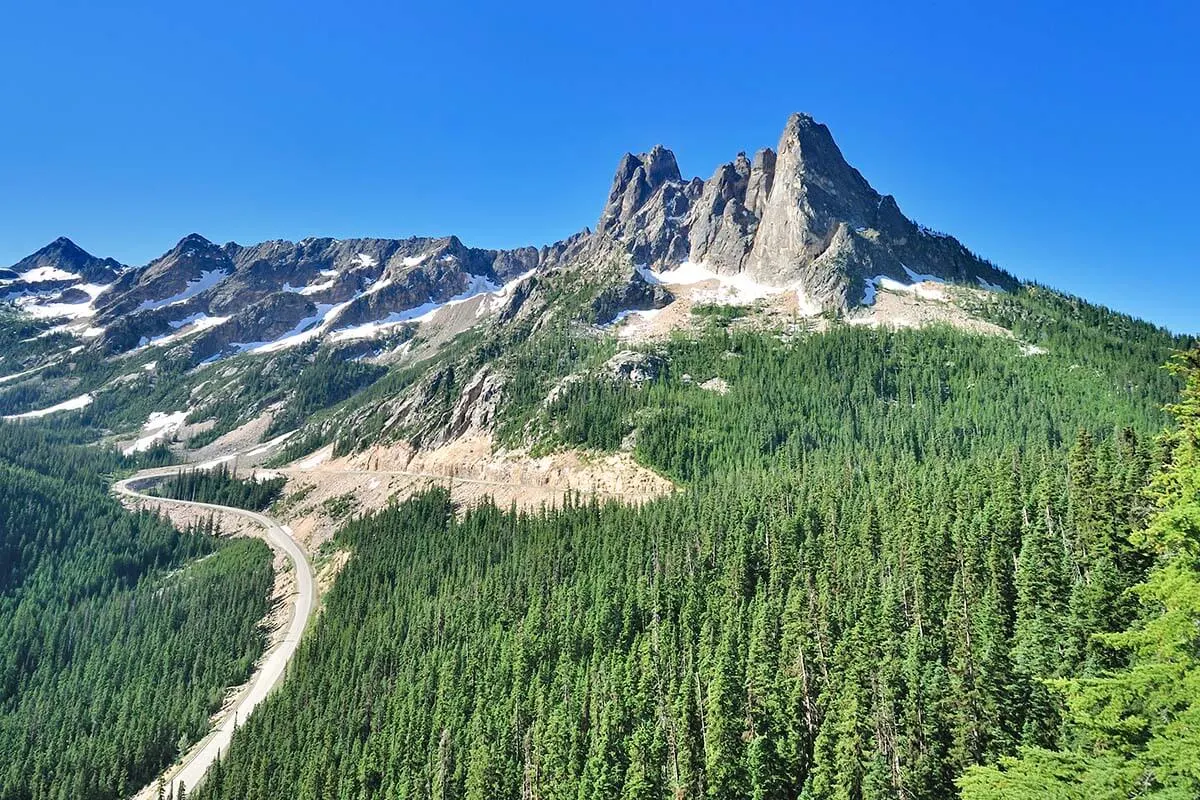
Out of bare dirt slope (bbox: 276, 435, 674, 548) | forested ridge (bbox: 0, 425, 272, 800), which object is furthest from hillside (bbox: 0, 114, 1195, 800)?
forested ridge (bbox: 0, 425, 272, 800)

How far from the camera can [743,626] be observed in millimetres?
70875

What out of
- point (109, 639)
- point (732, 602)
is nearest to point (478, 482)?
point (109, 639)

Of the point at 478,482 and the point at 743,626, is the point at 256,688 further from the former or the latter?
the point at 743,626

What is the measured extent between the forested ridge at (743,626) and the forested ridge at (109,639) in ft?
66.5

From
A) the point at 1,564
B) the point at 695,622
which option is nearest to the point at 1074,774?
the point at 695,622

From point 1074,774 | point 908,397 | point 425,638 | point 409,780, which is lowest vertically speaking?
point 409,780

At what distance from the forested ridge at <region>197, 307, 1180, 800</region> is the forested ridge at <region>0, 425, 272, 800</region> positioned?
798 inches

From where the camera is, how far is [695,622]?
75.8m

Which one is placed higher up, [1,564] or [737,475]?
[737,475]

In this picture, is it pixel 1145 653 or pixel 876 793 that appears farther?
pixel 876 793

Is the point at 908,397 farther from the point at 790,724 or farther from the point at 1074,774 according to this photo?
the point at 1074,774

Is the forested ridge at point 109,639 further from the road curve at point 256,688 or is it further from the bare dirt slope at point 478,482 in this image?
the bare dirt slope at point 478,482

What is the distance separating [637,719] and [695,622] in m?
16.6

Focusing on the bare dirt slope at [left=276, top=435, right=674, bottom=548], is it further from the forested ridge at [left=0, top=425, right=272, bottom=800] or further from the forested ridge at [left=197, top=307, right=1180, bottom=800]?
the forested ridge at [left=0, top=425, right=272, bottom=800]
